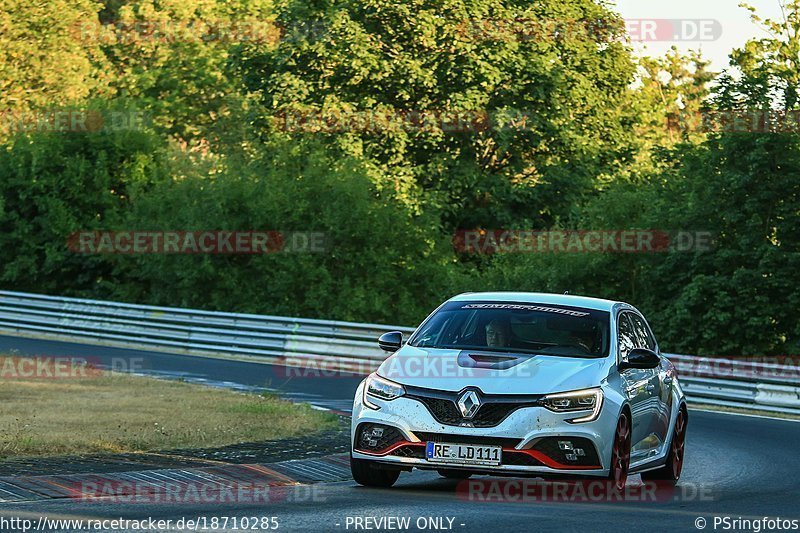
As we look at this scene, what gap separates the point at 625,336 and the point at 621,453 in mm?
1727

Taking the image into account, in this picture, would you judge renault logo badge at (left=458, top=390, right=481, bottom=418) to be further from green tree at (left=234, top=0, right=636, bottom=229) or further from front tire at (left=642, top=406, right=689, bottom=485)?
green tree at (left=234, top=0, right=636, bottom=229)

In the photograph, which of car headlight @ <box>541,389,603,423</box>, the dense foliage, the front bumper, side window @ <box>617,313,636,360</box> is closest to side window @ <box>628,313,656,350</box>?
side window @ <box>617,313,636,360</box>

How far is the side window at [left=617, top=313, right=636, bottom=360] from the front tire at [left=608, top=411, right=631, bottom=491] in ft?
2.68

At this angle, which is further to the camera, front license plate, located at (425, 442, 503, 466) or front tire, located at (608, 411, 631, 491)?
front tire, located at (608, 411, 631, 491)

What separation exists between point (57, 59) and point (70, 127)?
53.8ft

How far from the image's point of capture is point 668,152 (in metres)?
35.4

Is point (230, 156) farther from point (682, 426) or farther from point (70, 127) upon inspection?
point (682, 426)

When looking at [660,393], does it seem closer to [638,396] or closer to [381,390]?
[638,396]

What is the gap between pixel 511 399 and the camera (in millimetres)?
11070

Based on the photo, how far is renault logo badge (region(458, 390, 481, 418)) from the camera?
11055mm

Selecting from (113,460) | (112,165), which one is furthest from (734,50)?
(113,460)

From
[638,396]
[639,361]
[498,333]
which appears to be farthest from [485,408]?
[638,396]

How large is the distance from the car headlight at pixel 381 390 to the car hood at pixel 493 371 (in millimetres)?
49

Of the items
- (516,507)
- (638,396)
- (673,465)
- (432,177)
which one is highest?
(432,177)
